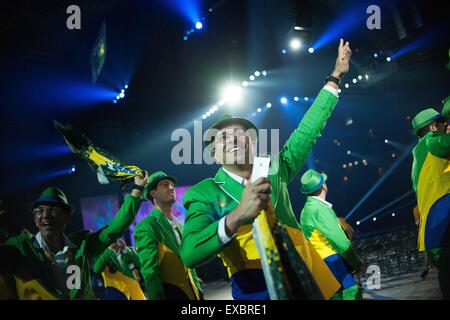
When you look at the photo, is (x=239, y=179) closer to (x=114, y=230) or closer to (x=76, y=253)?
(x=114, y=230)

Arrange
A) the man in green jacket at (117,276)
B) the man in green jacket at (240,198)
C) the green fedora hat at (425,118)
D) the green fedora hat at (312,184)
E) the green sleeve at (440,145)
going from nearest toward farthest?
the man in green jacket at (240,198) → the green sleeve at (440,145) → the green fedora hat at (425,118) → the green fedora hat at (312,184) → the man in green jacket at (117,276)

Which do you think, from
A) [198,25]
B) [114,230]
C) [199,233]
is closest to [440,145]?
[199,233]

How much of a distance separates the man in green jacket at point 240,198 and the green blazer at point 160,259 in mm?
1412

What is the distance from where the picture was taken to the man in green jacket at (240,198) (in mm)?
1590

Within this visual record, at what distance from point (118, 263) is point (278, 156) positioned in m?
3.74

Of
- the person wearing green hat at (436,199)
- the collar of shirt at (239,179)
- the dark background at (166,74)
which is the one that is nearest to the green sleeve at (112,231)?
the collar of shirt at (239,179)

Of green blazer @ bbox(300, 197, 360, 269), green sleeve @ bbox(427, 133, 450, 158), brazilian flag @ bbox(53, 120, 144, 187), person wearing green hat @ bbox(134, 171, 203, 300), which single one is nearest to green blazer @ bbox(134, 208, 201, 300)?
person wearing green hat @ bbox(134, 171, 203, 300)

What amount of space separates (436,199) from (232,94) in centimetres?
728

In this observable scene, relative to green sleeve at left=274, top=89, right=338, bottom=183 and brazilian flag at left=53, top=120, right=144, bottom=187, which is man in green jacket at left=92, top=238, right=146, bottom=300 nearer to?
brazilian flag at left=53, top=120, right=144, bottom=187

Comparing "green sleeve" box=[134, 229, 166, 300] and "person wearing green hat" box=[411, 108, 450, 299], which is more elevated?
"person wearing green hat" box=[411, 108, 450, 299]

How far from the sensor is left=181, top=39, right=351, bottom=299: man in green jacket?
1.59 meters

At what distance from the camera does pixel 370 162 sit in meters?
15.3

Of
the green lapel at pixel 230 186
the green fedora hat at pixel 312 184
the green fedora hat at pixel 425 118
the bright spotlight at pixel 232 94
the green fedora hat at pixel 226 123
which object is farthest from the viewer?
the bright spotlight at pixel 232 94

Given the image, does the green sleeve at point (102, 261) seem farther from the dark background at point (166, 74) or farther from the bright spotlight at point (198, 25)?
the bright spotlight at point (198, 25)
